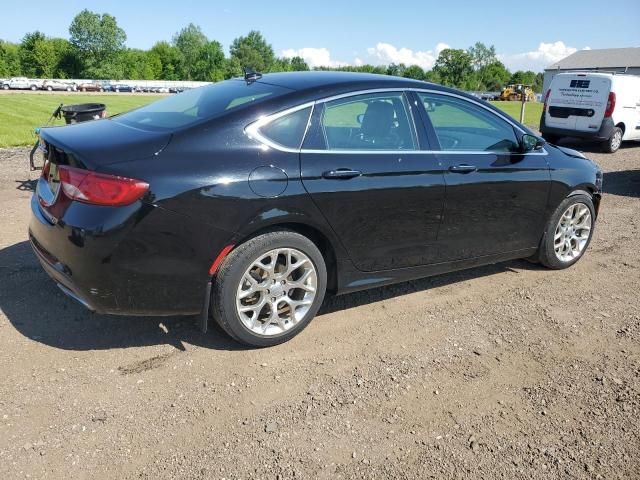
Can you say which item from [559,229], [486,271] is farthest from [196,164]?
[559,229]

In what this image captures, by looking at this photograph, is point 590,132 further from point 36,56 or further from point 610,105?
point 36,56

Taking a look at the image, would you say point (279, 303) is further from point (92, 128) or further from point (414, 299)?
point (92, 128)

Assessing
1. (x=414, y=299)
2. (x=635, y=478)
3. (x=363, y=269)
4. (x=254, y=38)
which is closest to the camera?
(x=635, y=478)

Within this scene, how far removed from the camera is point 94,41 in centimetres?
9781

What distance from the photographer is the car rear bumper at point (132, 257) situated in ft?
9.56

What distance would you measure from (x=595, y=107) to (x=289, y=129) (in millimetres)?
12074

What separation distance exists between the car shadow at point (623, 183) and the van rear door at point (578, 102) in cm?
262

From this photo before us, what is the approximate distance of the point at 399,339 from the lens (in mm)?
3748

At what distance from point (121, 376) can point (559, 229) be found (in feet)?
13.2

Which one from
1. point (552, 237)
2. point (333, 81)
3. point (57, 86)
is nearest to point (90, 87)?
point (57, 86)

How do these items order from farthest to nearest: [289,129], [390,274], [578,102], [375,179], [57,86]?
[57,86] → [578,102] → [390,274] → [375,179] → [289,129]

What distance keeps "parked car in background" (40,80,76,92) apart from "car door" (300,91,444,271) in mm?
65124

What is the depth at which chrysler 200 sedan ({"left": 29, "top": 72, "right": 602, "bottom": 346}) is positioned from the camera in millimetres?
2980

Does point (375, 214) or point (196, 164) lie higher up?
point (196, 164)
